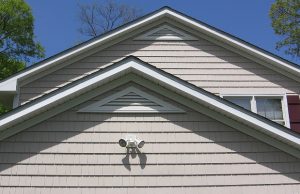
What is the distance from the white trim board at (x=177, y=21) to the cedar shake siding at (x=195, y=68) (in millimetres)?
234

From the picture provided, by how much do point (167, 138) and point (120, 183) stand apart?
120 cm

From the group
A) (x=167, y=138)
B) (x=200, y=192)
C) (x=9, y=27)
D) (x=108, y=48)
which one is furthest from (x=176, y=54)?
(x=9, y=27)

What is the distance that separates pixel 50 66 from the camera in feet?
33.9

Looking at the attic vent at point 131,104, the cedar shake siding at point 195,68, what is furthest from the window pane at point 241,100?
the attic vent at point 131,104

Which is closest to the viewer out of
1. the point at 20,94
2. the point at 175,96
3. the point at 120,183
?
the point at 120,183

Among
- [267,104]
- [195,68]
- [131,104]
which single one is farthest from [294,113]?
[131,104]

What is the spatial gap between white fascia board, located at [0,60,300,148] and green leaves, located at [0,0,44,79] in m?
18.9

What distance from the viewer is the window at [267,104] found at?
34.4ft

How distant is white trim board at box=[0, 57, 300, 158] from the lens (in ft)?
22.9

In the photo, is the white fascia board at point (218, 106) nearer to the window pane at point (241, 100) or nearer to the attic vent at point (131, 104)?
the attic vent at point (131, 104)

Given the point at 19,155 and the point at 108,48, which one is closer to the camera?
the point at 19,155

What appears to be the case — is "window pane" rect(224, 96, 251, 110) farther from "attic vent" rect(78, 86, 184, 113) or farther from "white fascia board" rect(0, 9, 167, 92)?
"attic vent" rect(78, 86, 184, 113)

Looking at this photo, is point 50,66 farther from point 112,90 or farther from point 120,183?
point 120,183

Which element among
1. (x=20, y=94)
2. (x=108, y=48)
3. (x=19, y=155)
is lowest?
(x=19, y=155)
